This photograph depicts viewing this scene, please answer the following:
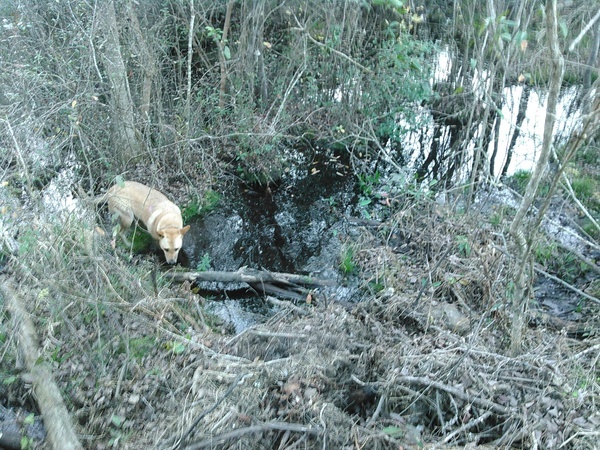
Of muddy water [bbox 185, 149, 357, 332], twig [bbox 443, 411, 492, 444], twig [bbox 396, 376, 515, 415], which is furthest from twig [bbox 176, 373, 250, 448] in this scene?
muddy water [bbox 185, 149, 357, 332]

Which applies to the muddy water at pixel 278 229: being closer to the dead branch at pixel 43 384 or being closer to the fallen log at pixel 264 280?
the fallen log at pixel 264 280

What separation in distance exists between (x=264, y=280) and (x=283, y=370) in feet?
8.48

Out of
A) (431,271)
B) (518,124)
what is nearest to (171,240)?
(431,271)

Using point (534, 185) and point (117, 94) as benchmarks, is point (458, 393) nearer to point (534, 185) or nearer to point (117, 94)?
point (534, 185)

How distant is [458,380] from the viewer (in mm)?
3764

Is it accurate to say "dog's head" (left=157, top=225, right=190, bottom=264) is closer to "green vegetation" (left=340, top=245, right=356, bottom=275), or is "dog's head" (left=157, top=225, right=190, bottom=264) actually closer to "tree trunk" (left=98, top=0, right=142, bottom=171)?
"tree trunk" (left=98, top=0, right=142, bottom=171)

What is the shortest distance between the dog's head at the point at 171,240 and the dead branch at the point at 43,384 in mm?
2149

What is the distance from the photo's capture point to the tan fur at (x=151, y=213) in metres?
6.21

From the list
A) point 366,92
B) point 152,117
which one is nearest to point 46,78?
point 152,117

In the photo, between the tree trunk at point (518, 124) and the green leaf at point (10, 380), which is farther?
the tree trunk at point (518, 124)

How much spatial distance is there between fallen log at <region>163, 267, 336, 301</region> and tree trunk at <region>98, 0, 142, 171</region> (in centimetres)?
265

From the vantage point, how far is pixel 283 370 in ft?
12.0

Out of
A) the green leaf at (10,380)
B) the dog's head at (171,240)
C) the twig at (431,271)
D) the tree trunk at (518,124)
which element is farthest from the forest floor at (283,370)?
the tree trunk at (518,124)

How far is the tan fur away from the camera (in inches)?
244
